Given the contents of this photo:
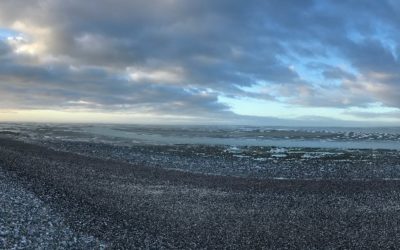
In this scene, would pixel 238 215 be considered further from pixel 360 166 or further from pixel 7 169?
pixel 360 166

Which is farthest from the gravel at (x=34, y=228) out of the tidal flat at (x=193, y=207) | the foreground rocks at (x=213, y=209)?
the foreground rocks at (x=213, y=209)

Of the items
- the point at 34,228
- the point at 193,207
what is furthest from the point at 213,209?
the point at 34,228

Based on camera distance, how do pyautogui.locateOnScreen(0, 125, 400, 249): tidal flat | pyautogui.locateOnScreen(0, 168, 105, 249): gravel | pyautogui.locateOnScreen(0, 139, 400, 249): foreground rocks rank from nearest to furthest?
pyautogui.locateOnScreen(0, 168, 105, 249): gravel, pyautogui.locateOnScreen(0, 125, 400, 249): tidal flat, pyautogui.locateOnScreen(0, 139, 400, 249): foreground rocks

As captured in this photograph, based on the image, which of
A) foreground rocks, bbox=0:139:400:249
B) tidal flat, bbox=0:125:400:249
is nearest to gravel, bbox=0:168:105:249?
tidal flat, bbox=0:125:400:249

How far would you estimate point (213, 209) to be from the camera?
72.4 feet

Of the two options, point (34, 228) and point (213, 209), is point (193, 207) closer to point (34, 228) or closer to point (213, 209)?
point (213, 209)

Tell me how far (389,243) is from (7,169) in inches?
1010

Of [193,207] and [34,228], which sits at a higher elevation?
[34,228]

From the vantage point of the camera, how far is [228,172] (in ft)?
125

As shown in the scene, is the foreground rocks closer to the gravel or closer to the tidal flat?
the tidal flat

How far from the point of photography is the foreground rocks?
658 inches

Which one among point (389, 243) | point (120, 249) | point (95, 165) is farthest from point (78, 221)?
point (95, 165)

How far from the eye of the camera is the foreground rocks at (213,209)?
16.7 m

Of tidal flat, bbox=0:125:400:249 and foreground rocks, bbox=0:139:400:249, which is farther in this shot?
foreground rocks, bbox=0:139:400:249
